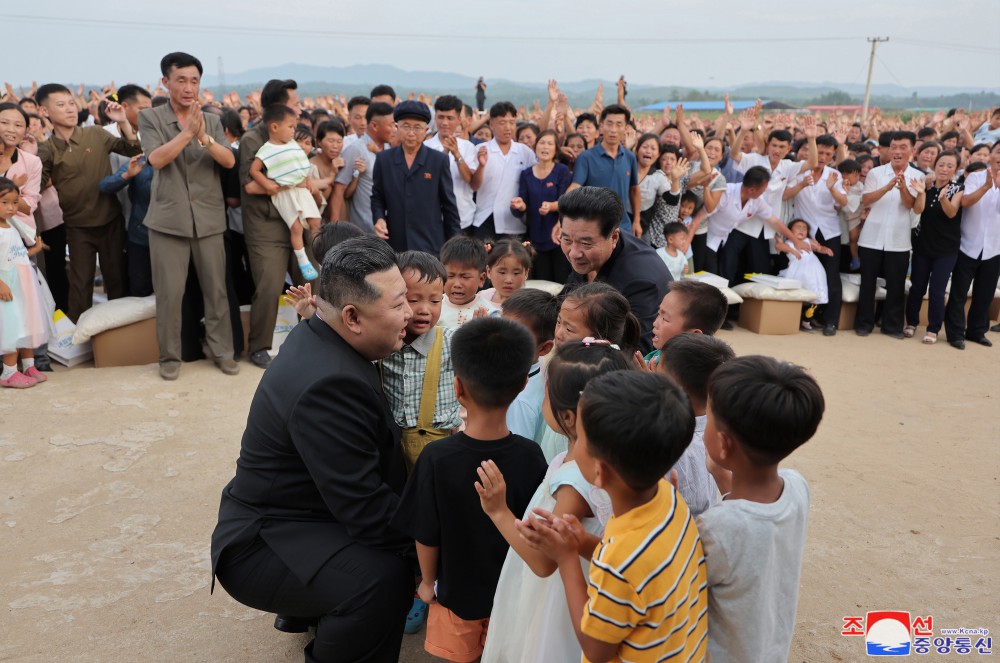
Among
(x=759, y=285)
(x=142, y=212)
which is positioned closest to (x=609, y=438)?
(x=142, y=212)

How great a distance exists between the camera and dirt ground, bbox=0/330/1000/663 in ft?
9.02

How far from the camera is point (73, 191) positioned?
17.9 ft

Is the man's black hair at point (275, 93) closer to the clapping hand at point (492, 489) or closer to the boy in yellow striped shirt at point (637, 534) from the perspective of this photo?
the clapping hand at point (492, 489)

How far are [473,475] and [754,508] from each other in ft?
2.38

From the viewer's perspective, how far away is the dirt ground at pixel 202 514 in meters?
2.75

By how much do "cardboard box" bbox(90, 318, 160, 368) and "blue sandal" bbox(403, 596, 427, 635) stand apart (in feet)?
12.1

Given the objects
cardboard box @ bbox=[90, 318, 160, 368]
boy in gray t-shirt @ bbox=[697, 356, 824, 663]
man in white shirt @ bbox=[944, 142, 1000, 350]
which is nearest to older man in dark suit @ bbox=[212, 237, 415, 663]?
boy in gray t-shirt @ bbox=[697, 356, 824, 663]

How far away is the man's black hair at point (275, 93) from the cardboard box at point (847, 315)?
5.76 meters

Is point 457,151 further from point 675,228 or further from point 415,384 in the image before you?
point 415,384

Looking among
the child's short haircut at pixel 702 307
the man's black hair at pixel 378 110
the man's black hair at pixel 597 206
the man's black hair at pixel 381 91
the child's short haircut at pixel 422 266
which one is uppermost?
the man's black hair at pixel 381 91

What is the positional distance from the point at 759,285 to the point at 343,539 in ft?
19.0

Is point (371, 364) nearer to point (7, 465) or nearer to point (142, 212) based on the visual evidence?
point (7, 465)

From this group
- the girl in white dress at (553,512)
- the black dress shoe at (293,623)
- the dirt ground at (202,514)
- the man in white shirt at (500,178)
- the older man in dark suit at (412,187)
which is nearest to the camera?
the girl in white dress at (553,512)

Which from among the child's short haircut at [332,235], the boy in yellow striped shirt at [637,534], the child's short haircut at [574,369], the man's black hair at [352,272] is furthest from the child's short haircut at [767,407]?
the child's short haircut at [332,235]
